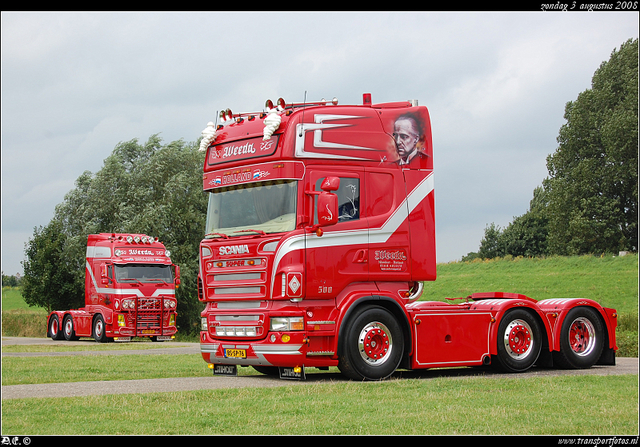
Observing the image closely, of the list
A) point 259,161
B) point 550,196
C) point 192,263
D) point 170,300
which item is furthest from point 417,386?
point 550,196

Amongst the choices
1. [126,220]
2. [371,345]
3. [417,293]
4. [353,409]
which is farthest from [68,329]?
[353,409]

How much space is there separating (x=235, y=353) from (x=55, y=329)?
25.3 meters

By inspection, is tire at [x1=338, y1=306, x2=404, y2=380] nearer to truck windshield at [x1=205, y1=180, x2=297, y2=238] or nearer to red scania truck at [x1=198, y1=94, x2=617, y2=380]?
red scania truck at [x1=198, y1=94, x2=617, y2=380]

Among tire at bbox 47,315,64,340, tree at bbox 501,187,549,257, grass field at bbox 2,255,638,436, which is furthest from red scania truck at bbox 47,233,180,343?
tree at bbox 501,187,549,257

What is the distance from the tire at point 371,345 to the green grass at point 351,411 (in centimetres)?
95

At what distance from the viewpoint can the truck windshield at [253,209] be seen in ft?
41.5

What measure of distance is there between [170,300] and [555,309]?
2090cm

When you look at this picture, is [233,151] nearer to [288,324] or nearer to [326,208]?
[326,208]

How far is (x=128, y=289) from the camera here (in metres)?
31.9

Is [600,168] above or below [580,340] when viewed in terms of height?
above

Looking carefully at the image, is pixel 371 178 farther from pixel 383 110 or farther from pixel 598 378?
pixel 598 378

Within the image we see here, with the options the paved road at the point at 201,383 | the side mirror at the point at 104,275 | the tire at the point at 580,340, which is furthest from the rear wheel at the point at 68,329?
the tire at the point at 580,340

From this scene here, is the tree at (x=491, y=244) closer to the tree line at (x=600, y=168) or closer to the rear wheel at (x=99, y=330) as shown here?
the tree line at (x=600, y=168)

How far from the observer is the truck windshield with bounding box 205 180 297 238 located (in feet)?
41.5
